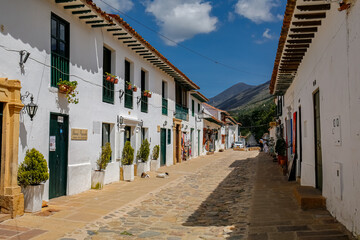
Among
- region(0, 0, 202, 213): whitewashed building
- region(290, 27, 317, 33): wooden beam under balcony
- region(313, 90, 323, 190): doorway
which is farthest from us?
region(313, 90, 323, 190): doorway

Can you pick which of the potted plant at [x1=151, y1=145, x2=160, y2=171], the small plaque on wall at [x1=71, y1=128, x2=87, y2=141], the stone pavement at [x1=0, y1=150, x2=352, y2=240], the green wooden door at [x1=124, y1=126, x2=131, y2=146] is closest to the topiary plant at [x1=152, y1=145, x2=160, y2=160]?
the potted plant at [x1=151, y1=145, x2=160, y2=171]

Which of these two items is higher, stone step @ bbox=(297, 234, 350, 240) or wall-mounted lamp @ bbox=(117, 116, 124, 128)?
wall-mounted lamp @ bbox=(117, 116, 124, 128)

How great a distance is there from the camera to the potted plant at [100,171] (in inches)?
360

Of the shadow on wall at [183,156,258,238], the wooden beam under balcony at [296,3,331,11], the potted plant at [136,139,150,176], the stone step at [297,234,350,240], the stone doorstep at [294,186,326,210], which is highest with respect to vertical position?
the wooden beam under balcony at [296,3,331,11]

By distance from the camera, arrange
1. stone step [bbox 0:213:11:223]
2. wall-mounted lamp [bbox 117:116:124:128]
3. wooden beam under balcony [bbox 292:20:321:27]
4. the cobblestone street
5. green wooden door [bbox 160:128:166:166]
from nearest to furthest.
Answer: the cobblestone street
stone step [bbox 0:213:11:223]
wooden beam under balcony [bbox 292:20:321:27]
wall-mounted lamp [bbox 117:116:124:128]
green wooden door [bbox 160:128:166:166]

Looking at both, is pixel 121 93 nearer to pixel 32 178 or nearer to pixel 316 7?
pixel 32 178

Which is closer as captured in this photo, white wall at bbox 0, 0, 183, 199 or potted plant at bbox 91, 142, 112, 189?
white wall at bbox 0, 0, 183, 199

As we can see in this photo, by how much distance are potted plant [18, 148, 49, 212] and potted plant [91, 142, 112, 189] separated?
8.87ft

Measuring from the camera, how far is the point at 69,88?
7793mm

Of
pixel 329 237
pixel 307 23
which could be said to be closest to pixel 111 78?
pixel 307 23

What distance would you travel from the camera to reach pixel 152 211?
7.11 m

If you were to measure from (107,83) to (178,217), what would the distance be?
17.5 ft

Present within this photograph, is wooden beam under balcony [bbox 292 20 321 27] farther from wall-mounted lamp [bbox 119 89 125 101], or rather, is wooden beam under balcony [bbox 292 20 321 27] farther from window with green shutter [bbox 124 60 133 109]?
window with green shutter [bbox 124 60 133 109]

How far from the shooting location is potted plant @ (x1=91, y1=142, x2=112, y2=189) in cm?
915
